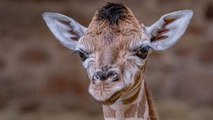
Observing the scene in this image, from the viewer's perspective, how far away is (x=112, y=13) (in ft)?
13.9

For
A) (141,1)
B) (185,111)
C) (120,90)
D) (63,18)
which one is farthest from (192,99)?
(120,90)

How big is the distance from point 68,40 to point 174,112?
318 centimetres

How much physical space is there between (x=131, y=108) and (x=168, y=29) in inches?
18.4

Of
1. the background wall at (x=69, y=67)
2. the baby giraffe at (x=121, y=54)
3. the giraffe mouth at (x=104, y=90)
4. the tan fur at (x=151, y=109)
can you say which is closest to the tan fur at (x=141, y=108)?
the baby giraffe at (x=121, y=54)

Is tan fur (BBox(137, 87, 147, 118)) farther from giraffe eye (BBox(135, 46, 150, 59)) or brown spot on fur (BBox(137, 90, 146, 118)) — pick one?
giraffe eye (BBox(135, 46, 150, 59))

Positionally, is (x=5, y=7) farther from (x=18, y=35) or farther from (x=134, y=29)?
(x=134, y=29)

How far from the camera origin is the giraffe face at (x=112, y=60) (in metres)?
3.94

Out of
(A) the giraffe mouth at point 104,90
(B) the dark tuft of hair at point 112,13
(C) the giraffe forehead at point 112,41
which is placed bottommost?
(A) the giraffe mouth at point 104,90

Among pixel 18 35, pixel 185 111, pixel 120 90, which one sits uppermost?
pixel 120 90

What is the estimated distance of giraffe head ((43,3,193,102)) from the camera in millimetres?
3957

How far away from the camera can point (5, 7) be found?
779 centimetres

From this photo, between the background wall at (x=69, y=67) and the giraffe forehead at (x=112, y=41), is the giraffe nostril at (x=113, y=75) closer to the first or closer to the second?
the giraffe forehead at (x=112, y=41)

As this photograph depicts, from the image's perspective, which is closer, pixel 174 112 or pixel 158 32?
pixel 158 32

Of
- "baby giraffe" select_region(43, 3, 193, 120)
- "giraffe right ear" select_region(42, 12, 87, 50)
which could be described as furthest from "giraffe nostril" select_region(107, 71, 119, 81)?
"giraffe right ear" select_region(42, 12, 87, 50)
